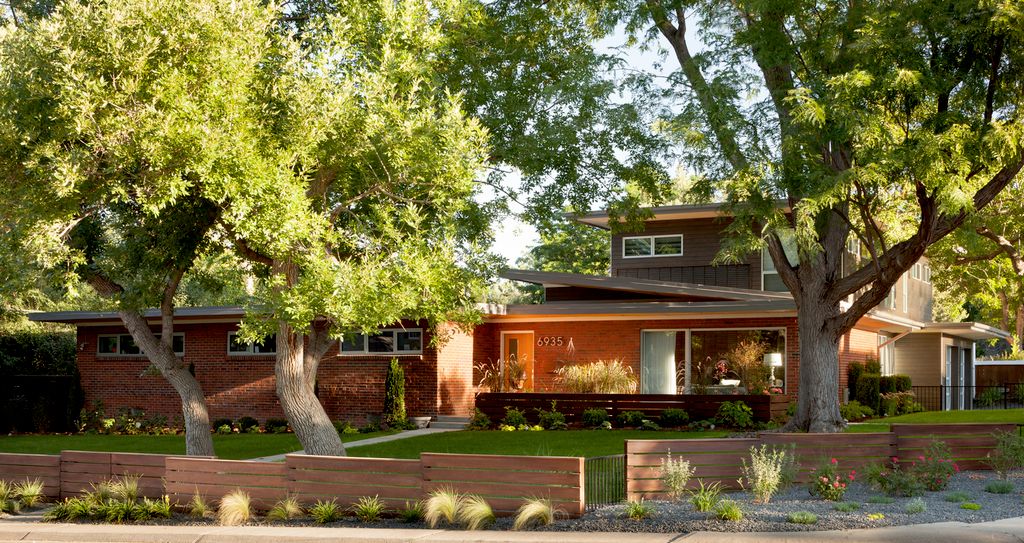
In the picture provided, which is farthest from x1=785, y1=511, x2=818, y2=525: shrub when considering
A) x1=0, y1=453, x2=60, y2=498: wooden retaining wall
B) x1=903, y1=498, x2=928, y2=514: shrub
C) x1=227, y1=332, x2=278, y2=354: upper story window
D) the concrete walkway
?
x1=227, y1=332, x2=278, y2=354: upper story window

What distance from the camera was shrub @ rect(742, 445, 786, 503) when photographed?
40.3 ft

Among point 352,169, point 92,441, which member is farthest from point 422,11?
point 92,441

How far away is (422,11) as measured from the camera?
49.4 ft

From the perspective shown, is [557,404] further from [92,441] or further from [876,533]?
[876,533]

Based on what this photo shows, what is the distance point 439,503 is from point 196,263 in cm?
847

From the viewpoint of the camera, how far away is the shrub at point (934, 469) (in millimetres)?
13188

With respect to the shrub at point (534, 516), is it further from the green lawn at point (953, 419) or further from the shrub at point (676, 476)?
the green lawn at point (953, 419)

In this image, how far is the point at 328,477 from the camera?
13.4 m

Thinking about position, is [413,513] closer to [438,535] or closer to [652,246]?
[438,535]

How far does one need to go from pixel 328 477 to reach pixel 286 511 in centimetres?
66

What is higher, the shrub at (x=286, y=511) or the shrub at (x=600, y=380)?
the shrub at (x=600, y=380)

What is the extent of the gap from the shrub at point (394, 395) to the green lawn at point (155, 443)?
0.76 metres

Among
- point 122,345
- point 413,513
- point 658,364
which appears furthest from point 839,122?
point 122,345

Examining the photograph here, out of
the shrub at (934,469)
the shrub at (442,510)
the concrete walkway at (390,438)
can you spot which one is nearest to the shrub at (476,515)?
the shrub at (442,510)
